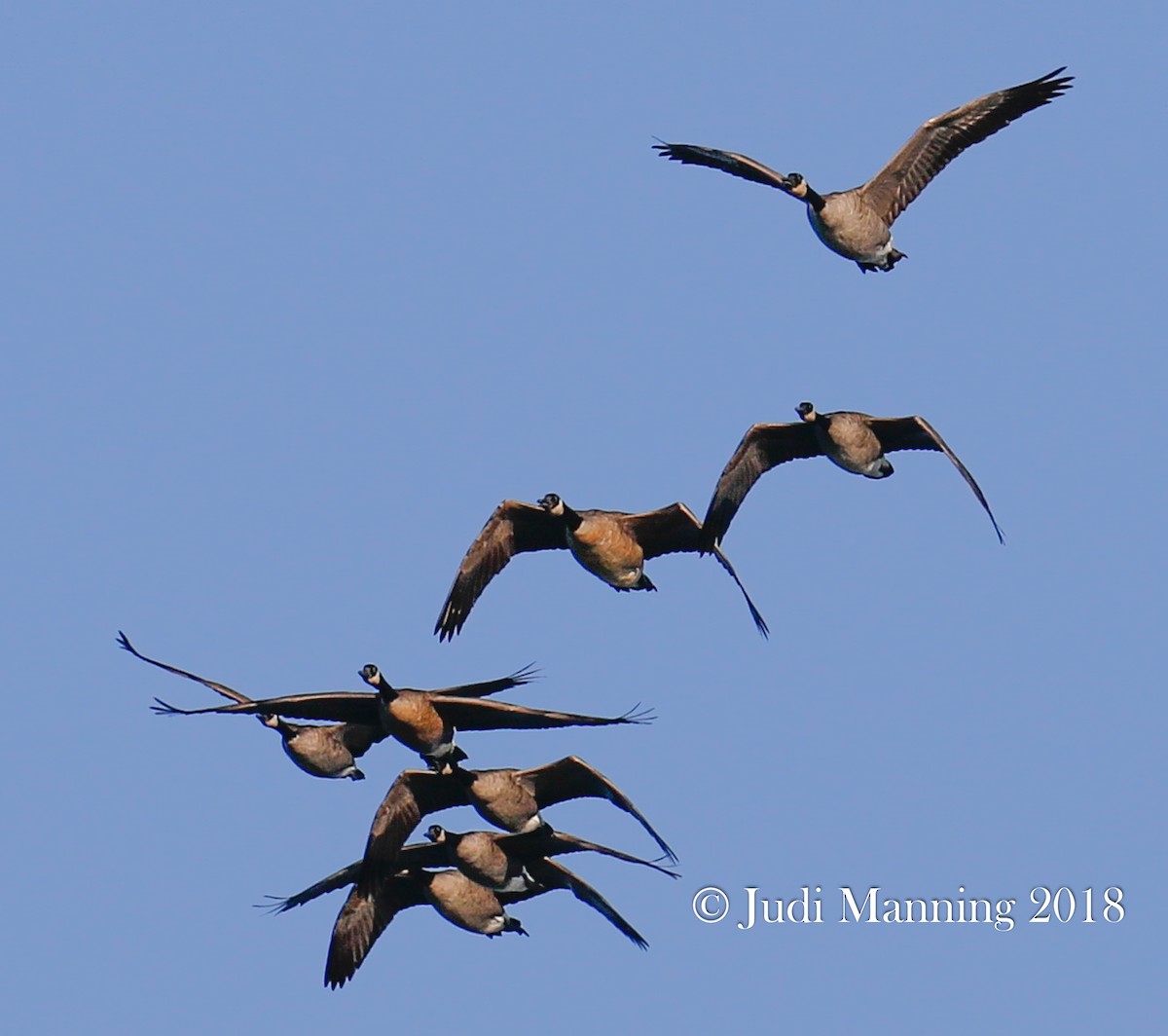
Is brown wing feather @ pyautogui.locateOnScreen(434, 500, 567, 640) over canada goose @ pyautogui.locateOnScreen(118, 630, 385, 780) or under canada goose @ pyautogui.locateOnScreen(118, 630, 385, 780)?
over

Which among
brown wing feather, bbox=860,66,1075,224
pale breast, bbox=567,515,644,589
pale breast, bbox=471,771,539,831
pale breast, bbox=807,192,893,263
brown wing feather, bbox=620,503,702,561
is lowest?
pale breast, bbox=471,771,539,831

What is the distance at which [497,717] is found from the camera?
21.4 metres

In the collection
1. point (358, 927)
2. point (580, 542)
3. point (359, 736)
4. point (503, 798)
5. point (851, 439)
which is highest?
point (851, 439)

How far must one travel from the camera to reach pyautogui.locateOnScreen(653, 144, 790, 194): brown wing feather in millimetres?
21594

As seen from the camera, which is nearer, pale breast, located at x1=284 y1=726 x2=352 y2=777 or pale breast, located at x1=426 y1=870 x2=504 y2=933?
pale breast, located at x1=426 y1=870 x2=504 y2=933

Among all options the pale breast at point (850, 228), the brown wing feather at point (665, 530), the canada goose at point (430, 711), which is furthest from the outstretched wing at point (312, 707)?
the pale breast at point (850, 228)

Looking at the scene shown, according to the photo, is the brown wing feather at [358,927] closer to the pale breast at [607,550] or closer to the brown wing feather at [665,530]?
the pale breast at [607,550]

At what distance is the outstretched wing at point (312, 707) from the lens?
70.2 feet

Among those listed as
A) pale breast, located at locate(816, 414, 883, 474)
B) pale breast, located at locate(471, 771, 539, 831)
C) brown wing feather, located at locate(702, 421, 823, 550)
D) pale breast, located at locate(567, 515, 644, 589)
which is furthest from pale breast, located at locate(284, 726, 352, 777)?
pale breast, located at locate(816, 414, 883, 474)

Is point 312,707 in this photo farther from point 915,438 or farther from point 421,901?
point 915,438

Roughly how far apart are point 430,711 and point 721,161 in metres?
5.43

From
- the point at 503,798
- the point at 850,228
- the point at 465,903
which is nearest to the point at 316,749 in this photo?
the point at 465,903

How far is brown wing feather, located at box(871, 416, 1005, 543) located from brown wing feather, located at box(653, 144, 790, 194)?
2.24 m

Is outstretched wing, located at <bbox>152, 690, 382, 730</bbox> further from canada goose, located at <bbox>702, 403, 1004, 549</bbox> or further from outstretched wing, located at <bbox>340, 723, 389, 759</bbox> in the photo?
canada goose, located at <bbox>702, 403, 1004, 549</bbox>
